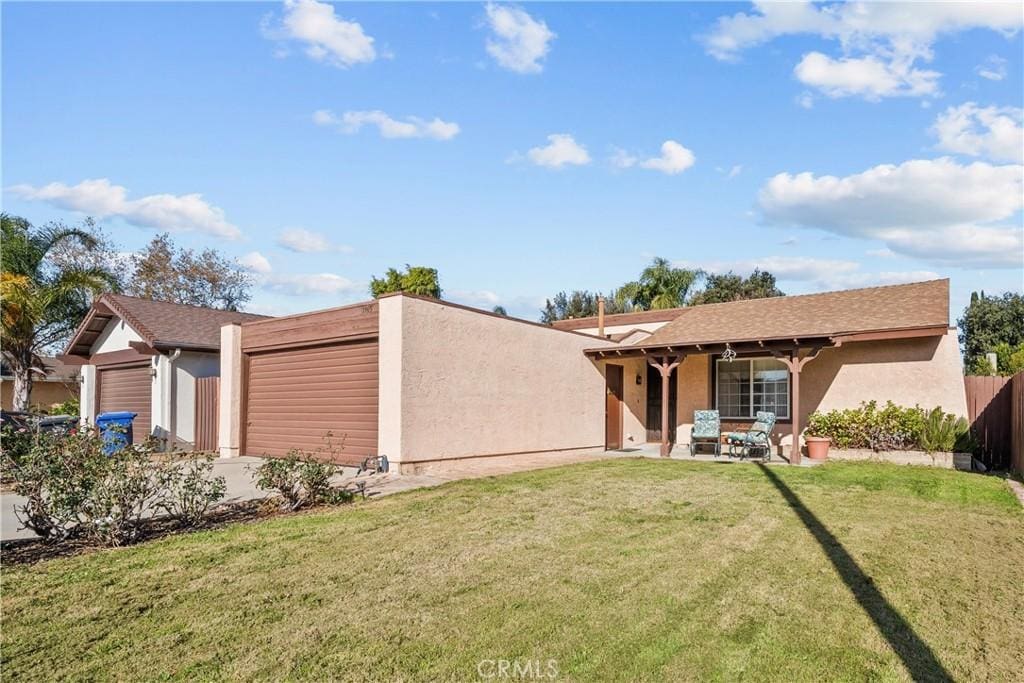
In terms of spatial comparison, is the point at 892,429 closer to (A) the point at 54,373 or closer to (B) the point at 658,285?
(B) the point at 658,285

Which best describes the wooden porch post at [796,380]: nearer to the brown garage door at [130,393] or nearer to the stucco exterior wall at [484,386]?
the stucco exterior wall at [484,386]

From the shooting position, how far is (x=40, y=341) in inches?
854

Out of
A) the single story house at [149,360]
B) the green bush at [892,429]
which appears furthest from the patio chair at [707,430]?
the single story house at [149,360]

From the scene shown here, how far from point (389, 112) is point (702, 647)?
12.8 metres

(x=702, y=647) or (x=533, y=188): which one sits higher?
(x=533, y=188)

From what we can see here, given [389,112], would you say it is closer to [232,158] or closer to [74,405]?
[232,158]

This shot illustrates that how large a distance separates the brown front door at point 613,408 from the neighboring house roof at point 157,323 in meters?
9.44

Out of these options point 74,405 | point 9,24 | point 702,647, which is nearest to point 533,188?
point 9,24

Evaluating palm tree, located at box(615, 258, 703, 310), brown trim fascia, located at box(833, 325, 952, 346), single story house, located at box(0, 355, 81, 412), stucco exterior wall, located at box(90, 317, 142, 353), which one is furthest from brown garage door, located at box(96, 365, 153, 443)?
palm tree, located at box(615, 258, 703, 310)

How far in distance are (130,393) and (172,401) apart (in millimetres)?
2760

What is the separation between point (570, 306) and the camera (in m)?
49.9

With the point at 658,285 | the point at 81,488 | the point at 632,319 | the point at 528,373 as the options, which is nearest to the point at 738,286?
the point at 658,285

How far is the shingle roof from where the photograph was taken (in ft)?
40.9

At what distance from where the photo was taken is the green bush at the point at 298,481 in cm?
724
